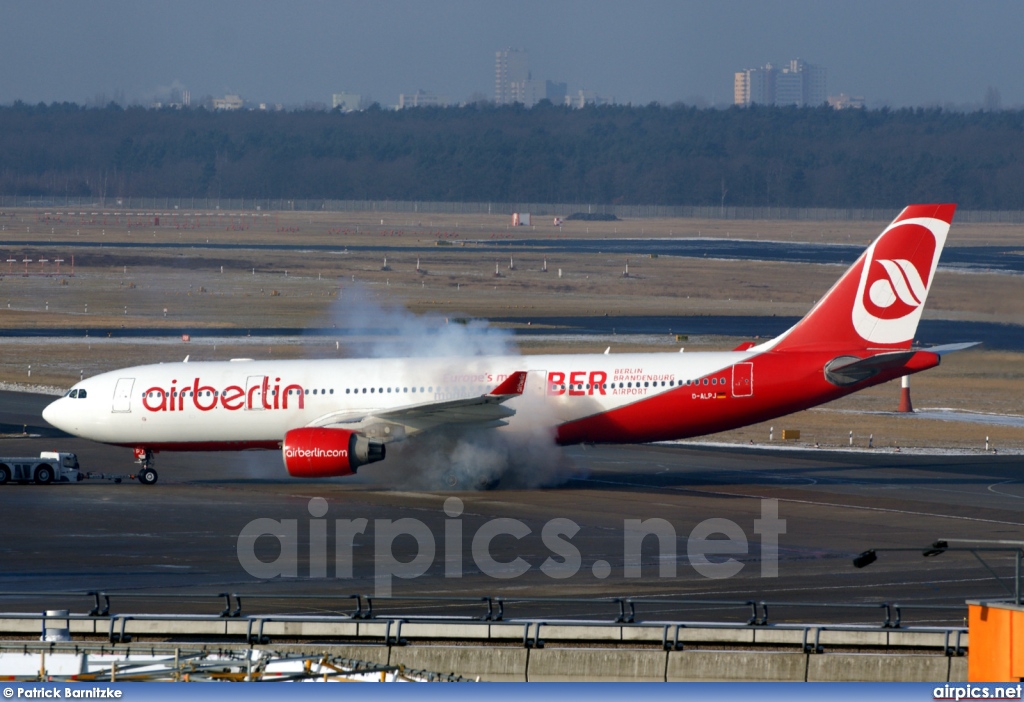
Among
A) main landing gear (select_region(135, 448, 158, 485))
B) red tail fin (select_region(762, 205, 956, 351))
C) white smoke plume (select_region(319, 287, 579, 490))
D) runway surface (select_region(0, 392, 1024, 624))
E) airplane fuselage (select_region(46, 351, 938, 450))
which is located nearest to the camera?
runway surface (select_region(0, 392, 1024, 624))

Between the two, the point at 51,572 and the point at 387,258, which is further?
the point at 387,258

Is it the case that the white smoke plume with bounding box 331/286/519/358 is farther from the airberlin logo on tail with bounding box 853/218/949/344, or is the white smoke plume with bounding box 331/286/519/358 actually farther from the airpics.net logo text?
the airberlin logo on tail with bounding box 853/218/949/344

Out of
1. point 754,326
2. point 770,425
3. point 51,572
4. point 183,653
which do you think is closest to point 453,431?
point 51,572

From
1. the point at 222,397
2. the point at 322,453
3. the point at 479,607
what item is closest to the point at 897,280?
the point at 322,453

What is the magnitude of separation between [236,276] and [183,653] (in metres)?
121

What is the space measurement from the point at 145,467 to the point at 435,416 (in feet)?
34.9

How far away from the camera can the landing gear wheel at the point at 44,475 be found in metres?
50.2

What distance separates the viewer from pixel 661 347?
280 feet

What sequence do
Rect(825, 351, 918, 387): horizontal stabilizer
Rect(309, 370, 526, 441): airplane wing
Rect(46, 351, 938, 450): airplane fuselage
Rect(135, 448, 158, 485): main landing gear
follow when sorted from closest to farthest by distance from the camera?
Rect(825, 351, 918, 387): horizontal stabilizer
Rect(309, 370, 526, 441): airplane wing
Rect(46, 351, 938, 450): airplane fuselage
Rect(135, 448, 158, 485): main landing gear

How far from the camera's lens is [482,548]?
3822cm

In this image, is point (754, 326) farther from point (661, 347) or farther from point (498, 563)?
point (498, 563)

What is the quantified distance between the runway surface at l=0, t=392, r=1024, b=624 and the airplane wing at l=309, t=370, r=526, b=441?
2.10 meters

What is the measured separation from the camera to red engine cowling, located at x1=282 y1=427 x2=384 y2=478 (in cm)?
4638

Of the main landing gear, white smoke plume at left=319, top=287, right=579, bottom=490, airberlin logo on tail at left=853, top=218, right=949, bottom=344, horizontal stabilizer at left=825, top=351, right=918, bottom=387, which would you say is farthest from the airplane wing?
airberlin logo on tail at left=853, top=218, right=949, bottom=344
